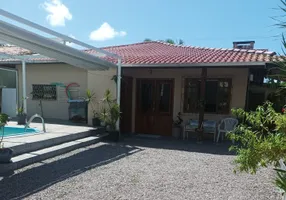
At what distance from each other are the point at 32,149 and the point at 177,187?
4126 millimetres

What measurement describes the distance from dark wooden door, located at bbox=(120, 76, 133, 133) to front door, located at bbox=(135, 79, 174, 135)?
36 cm

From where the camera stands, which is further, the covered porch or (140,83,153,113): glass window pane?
(140,83,153,113): glass window pane

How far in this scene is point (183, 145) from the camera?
899cm

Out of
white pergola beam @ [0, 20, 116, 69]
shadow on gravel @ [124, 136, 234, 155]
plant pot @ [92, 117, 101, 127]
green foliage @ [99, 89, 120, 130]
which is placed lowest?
shadow on gravel @ [124, 136, 234, 155]

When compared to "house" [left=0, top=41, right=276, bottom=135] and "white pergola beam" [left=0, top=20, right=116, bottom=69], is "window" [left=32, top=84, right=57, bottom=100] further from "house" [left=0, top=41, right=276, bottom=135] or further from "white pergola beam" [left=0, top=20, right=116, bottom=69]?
"white pergola beam" [left=0, top=20, right=116, bottom=69]

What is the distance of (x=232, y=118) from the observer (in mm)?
9727

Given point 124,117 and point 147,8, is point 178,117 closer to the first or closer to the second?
point 124,117

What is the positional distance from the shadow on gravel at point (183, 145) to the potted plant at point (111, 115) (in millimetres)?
577

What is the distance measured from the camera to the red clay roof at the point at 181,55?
8.92m

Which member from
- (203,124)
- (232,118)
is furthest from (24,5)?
(232,118)

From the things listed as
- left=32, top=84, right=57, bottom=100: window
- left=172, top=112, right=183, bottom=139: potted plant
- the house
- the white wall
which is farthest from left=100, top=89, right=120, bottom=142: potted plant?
left=32, top=84, right=57, bottom=100: window

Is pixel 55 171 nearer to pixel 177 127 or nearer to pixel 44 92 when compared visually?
pixel 177 127

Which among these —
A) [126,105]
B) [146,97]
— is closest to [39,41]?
[126,105]

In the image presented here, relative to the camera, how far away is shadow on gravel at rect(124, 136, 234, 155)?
831 centimetres
